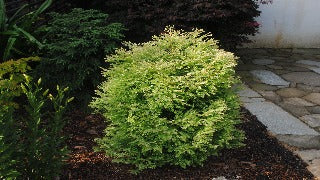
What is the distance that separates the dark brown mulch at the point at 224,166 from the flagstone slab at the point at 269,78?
1941mm

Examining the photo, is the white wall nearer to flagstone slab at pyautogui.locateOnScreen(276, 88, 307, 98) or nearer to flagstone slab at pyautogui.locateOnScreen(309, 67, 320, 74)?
flagstone slab at pyautogui.locateOnScreen(309, 67, 320, 74)

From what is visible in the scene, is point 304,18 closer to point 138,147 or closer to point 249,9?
point 249,9

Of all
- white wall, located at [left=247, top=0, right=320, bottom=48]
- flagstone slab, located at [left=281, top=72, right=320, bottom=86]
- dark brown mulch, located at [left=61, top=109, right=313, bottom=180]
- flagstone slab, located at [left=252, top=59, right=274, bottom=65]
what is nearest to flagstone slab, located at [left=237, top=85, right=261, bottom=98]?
flagstone slab, located at [left=281, top=72, right=320, bottom=86]

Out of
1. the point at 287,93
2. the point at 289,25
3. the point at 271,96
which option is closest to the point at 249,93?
the point at 271,96

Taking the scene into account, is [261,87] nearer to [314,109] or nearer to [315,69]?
[314,109]

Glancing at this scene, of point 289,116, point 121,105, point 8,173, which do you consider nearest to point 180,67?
point 121,105

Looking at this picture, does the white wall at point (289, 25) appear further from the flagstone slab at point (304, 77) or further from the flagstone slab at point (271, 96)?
the flagstone slab at point (271, 96)

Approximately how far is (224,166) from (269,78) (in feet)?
9.19

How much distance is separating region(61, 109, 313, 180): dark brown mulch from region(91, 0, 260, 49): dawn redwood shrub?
1991 mm

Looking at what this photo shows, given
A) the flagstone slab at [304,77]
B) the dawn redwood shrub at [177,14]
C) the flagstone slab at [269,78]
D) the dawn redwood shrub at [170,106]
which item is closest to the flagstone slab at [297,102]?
the flagstone slab at [269,78]

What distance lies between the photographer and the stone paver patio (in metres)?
3.62

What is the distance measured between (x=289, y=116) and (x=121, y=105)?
215 centimetres

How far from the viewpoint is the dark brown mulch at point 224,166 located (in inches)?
115

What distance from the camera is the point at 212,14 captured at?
4969 millimetres
